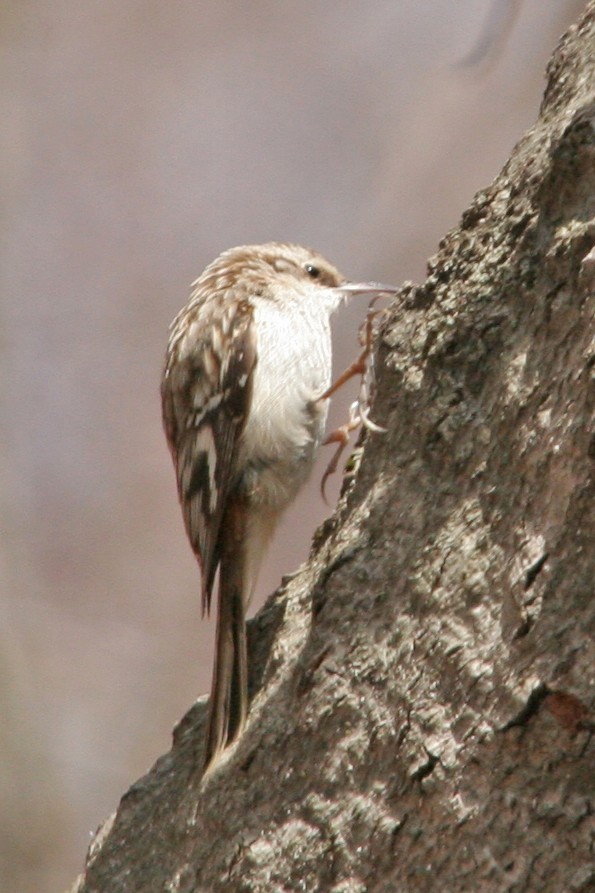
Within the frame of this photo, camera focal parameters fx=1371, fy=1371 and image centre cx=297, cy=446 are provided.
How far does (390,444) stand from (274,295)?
3.42ft

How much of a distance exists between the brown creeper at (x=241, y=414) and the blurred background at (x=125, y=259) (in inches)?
38.4

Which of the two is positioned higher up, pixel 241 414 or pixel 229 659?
pixel 241 414

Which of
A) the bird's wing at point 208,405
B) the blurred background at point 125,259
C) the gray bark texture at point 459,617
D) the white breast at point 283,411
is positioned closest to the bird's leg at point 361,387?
the white breast at point 283,411

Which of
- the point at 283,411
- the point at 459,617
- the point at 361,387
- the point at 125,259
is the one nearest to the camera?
the point at 459,617

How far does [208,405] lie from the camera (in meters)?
2.62

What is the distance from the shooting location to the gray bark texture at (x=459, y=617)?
1.50 m

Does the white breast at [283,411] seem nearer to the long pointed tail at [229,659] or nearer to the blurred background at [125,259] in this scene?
the long pointed tail at [229,659]

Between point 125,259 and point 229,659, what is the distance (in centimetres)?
211

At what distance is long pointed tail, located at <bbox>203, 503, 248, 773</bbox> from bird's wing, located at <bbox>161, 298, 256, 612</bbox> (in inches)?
1.3

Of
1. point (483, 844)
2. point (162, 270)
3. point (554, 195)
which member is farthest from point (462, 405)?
point (162, 270)

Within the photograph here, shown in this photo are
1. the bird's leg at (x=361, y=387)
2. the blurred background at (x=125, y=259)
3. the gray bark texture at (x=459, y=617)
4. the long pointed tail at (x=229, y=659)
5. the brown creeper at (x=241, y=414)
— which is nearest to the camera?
the gray bark texture at (x=459, y=617)

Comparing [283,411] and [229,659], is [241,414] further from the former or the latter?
[229,659]

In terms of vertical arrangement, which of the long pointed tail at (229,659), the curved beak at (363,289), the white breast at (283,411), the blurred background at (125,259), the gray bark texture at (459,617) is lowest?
the gray bark texture at (459,617)

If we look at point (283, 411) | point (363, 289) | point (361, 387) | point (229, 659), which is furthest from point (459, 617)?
point (363, 289)
